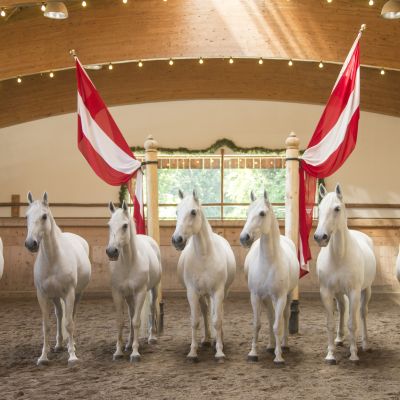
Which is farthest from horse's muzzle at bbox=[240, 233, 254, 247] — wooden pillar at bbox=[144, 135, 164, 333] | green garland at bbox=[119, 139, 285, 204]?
green garland at bbox=[119, 139, 285, 204]

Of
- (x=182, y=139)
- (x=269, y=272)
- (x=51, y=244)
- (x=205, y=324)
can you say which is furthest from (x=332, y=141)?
(x=182, y=139)

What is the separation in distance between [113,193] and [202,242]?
7.65m

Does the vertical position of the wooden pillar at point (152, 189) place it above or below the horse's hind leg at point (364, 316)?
above

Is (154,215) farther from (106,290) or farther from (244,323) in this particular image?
(106,290)

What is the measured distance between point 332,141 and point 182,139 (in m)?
6.34

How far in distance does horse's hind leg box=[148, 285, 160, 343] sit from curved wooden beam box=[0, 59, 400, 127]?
6.23m

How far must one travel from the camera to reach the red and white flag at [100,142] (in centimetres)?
812

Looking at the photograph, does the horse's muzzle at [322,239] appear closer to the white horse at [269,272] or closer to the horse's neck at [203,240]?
the white horse at [269,272]

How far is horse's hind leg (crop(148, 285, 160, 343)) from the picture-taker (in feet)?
25.5

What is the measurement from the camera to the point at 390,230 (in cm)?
1262

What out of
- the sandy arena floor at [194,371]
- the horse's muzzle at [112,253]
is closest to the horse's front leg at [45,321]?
the sandy arena floor at [194,371]

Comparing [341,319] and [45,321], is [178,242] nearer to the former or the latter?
[45,321]

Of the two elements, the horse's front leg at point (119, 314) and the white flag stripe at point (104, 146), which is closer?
the horse's front leg at point (119, 314)

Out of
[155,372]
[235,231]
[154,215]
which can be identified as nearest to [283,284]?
[155,372]
